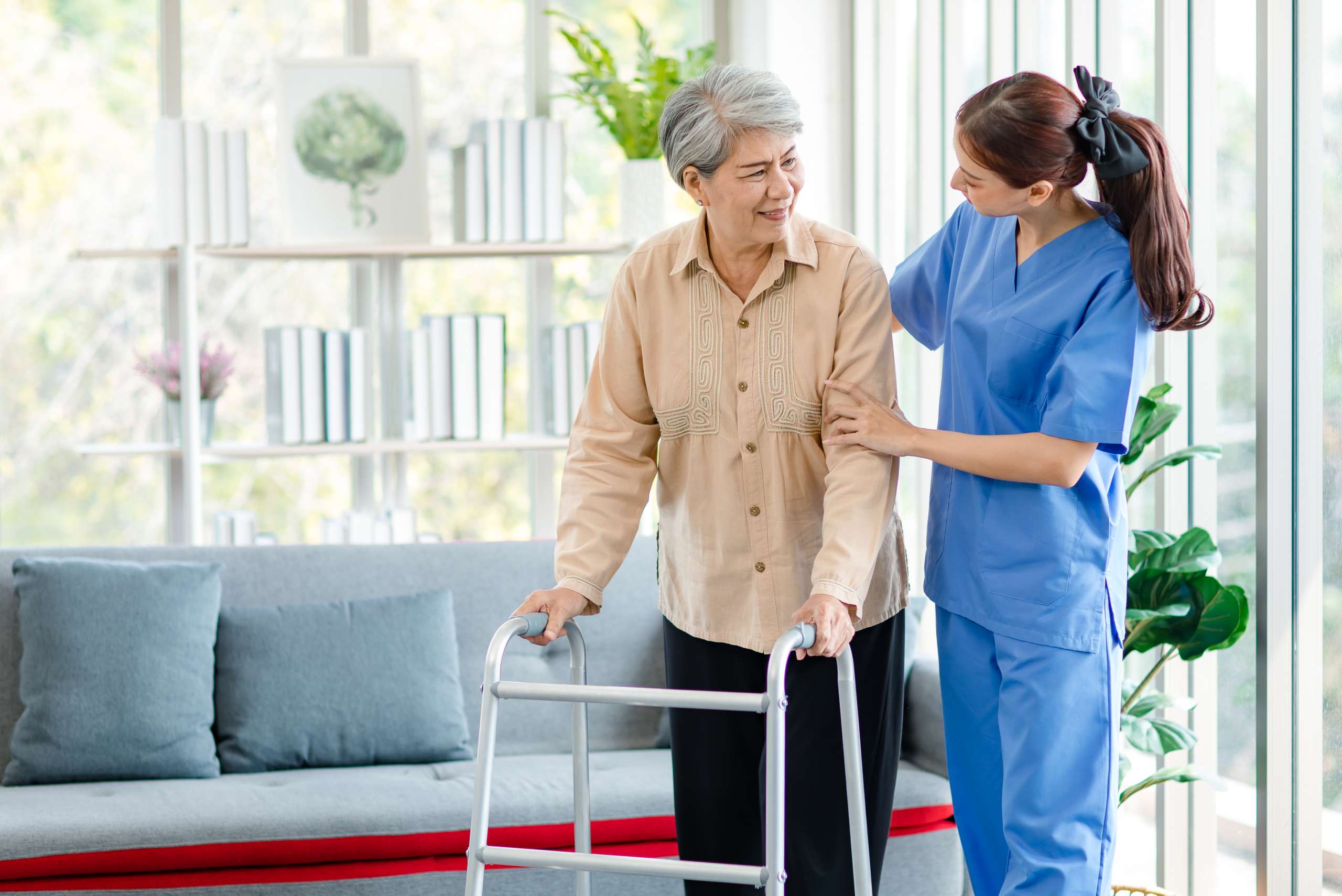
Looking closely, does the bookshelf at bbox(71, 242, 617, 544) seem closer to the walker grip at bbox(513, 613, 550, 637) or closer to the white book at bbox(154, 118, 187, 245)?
the white book at bbox(154, 118, 187, 245)

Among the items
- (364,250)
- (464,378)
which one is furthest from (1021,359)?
(364,250)

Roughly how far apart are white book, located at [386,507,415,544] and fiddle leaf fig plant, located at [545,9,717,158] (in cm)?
126

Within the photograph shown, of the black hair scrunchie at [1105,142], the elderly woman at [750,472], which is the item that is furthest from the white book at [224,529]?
the black hair scrunchie at [1105,142]

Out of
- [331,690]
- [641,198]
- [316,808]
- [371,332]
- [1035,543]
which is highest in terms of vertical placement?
[641,198]

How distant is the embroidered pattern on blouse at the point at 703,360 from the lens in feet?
5.11

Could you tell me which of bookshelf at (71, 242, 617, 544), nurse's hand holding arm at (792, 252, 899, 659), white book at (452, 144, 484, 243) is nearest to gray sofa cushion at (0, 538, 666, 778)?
bookshelf at (71, 242, 617, 544)

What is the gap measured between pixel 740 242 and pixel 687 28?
8.73 ft

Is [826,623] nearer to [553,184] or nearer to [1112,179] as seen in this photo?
[1112,179]

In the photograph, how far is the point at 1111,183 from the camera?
1443mm

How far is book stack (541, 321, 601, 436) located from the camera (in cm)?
361

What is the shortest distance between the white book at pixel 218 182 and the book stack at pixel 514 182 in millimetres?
673

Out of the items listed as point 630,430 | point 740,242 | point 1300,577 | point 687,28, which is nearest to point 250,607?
point 630,430

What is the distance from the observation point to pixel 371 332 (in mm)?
3818

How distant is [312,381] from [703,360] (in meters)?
2.22
